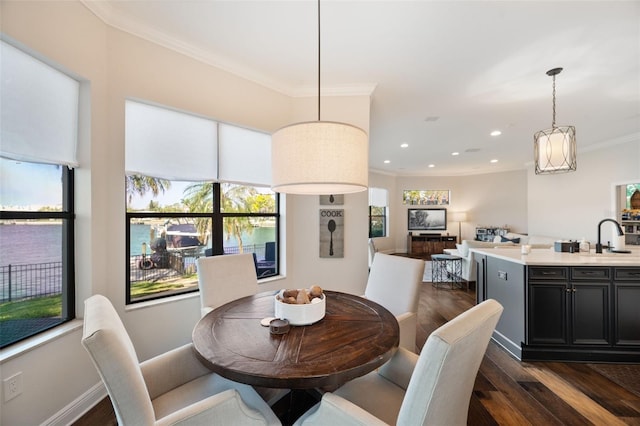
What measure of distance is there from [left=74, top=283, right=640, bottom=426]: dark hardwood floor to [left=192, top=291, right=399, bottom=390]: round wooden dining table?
111cm

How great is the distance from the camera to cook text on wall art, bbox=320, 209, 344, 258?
3.21 m

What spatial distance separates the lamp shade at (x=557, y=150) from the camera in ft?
9.12

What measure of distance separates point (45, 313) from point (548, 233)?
372 inches

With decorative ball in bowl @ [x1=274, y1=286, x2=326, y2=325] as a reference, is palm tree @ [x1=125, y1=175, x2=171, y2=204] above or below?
above

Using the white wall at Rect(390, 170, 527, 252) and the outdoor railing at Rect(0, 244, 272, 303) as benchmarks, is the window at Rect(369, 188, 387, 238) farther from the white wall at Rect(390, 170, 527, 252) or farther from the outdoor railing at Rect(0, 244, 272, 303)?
the outdoor railing at Rect(0, 244, 272, 303)

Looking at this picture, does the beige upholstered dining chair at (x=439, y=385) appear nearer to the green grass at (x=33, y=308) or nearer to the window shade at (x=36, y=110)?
the green grass at (x=33, y=308)

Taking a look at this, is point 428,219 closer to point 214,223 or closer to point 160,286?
point 214,223

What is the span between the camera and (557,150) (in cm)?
282

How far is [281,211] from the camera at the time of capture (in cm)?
326

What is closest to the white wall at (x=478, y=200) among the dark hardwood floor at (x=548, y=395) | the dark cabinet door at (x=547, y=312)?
the dark cabinet door at (x=547, y=312)

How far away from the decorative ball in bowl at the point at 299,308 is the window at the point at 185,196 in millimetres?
1513

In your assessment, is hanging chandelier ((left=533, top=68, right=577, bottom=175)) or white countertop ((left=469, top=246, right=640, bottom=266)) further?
hanging chandelier ((left=533, top=68, right=577, bottom=175))

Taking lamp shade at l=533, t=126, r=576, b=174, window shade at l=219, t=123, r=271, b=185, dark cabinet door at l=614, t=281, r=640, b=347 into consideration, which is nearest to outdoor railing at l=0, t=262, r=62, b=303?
window shade at l=219, t=123, r=271, b=185

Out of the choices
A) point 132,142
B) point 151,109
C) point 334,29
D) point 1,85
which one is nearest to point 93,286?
point 132,142
